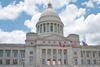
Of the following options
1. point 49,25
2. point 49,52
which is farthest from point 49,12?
point 49,52

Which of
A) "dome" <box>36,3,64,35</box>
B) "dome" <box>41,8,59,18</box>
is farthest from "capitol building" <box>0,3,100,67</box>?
"dome" <box>41,8,59,18</box>

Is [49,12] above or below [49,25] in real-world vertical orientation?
above

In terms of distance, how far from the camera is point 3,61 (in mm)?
80562

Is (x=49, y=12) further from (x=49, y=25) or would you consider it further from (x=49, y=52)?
(x=49, y=52)

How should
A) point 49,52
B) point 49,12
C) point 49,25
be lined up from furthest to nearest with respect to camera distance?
point 49,12 < point 49,25 < point 49,52

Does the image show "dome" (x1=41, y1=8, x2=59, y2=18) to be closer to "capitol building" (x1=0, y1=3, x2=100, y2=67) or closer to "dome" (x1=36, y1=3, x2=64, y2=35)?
"dome" (x1=36, y1=3, x2=64, y2=35)

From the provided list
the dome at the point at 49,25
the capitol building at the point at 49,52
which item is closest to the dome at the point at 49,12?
the dome at the point at 49,25

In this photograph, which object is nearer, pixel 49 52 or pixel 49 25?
pixel 49 52

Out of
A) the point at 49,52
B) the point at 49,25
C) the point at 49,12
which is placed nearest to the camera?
the point at 49,52

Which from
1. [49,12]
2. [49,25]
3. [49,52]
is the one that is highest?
[49,12]

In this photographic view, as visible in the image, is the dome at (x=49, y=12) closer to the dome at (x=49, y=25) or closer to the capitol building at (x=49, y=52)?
the dome at (x=49, y=25)

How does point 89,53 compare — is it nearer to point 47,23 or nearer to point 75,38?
point 75,38

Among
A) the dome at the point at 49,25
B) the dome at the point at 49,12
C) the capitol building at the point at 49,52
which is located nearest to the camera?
the capitol building at the point at 49,52

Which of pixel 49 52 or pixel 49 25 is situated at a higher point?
pixel 49 25
